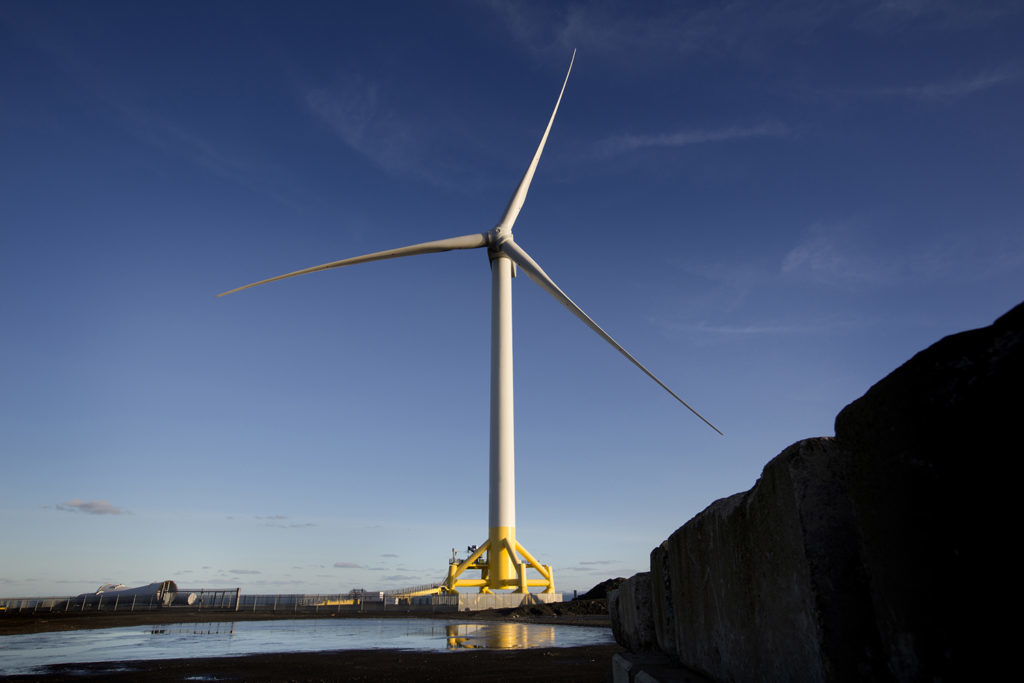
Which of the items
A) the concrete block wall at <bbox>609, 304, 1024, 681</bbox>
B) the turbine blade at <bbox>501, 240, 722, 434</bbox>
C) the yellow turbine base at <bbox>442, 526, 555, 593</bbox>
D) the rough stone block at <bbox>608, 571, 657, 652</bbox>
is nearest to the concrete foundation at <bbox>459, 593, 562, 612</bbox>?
the yellow turbine base at <bbox>442, 526, 555, 593</bbox>

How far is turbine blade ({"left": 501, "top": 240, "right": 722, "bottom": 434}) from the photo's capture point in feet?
102

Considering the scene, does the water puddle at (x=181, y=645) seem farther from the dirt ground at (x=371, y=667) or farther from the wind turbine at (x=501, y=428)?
the wind turbine at (x=501, y=428)

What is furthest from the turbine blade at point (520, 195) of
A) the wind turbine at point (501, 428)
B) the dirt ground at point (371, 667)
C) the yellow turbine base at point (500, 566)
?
the dirt ground at point (371, 667)

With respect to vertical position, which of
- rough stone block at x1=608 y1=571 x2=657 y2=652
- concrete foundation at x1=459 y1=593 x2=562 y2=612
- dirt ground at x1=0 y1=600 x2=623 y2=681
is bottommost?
dirt ground at x1=0 y1=600 x2=623 y2=681

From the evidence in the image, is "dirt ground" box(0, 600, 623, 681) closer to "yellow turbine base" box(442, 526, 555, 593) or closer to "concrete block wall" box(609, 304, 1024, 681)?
"concrete block wall" box(609, 304, 1024, 681)

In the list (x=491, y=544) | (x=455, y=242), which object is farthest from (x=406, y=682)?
(x=455, y=242)

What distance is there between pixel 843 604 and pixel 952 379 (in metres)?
1.17

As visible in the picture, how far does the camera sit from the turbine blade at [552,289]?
31.2 meters

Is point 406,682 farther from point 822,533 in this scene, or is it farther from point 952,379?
point 952,379

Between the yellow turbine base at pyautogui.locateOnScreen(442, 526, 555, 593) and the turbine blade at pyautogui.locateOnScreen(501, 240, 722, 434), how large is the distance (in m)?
13.2

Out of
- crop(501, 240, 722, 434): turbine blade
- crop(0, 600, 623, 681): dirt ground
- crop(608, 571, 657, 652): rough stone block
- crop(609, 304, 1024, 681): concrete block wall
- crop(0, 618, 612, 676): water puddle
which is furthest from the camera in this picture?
crop(501, 240, 722, 434): turbine blade

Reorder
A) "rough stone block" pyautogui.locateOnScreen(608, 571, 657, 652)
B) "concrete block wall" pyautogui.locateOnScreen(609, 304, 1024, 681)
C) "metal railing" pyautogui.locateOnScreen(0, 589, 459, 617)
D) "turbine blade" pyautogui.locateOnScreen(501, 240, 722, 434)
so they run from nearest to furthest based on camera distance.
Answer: "concrete block wall" pyautogui.locateOnScreen(609, 304, 1024, 681), "rough stone block" pyautogui.locateOnScreen(608, 571, 657, 652), "turbine blade" pyautogui.locateOnScreen(501, 240, 722, 434), "metal railing" pyautogui.locateOnScreen(0, 589, 459, 617)

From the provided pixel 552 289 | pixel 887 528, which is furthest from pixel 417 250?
pixel 887 528

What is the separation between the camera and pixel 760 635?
124 inches
